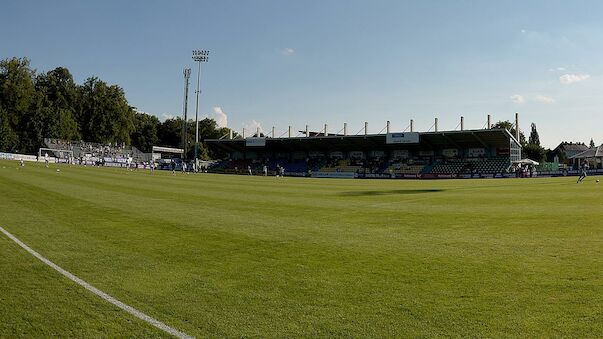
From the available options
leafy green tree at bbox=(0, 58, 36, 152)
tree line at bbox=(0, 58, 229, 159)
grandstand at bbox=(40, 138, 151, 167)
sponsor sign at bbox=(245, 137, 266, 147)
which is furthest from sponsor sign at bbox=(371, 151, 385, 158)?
leafy green tree at bbox=(0, 58, 36, 152)

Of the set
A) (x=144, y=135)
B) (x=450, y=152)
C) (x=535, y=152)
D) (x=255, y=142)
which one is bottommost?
(x=450, y=152)

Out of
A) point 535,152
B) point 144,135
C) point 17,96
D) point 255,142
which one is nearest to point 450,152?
point 255,142

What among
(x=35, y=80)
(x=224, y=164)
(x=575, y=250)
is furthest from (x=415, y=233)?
(x=35, y=80)

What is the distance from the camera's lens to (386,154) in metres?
83.4

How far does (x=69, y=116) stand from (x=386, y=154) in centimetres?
9181

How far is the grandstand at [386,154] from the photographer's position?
228 feet

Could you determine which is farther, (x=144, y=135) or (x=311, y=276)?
(x=144, y=135)

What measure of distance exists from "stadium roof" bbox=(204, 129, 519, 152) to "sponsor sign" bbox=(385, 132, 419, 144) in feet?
2.81

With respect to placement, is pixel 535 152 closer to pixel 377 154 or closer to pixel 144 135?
pixel 377 154

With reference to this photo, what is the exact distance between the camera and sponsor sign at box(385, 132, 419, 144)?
72.8 meters

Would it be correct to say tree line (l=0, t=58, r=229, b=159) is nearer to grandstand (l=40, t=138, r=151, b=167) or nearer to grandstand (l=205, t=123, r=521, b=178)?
grandstand (l=40, t=138, r=151, b=167)

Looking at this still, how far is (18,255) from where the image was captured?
28.8 feet

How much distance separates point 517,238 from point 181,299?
8.04 metres

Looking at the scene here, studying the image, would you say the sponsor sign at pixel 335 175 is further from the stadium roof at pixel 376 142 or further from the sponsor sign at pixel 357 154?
the sponsor sign at pixel 357 154
